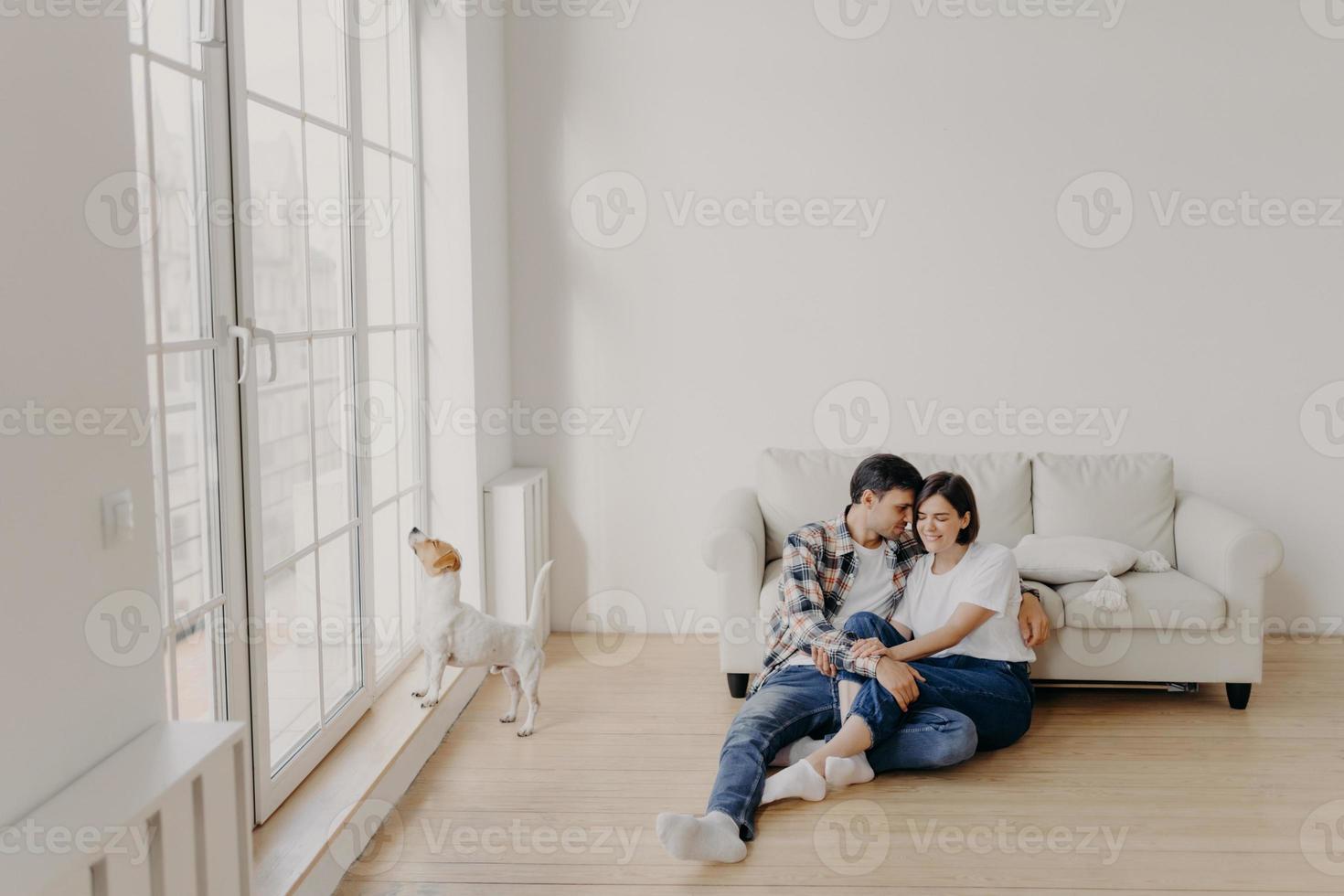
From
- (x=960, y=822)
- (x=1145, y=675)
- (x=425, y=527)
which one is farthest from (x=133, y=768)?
(x=1145, y=675)

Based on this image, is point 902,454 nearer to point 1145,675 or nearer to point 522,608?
point 1145,675

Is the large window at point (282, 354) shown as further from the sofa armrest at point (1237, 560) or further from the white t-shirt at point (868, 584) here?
the sofa armrest at point (1237, 560)

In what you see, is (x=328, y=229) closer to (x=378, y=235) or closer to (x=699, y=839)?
(x=378, y=235)

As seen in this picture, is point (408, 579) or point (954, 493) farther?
point (408, 579)

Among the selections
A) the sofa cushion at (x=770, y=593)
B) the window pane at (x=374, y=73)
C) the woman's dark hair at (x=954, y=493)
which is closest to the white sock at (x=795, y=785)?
the sofa cushion at (x=770, y=593)

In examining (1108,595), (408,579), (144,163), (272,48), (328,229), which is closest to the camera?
(144,163)

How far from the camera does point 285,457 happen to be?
2.73 m

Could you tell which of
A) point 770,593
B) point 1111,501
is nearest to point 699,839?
point 770,593

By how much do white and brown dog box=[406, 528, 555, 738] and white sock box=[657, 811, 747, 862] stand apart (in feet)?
2.73

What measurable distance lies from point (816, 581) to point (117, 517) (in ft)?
6.52

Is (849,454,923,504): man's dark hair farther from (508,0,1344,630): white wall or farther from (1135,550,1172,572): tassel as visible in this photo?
(508,0,1344,630): white wall

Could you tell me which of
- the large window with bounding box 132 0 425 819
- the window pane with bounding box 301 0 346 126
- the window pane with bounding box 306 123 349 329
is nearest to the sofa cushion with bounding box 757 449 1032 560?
the large window with bounding box 132 0 425 819

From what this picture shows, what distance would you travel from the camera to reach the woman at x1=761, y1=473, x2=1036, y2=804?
9.71 feet

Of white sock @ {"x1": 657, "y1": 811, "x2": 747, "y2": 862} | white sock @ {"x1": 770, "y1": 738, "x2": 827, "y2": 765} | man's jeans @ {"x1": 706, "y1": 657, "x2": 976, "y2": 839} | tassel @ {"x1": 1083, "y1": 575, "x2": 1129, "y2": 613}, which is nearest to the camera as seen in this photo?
white sock @ {"x1": 657, "y1": 811, "x2": 747, "y2": 862}
